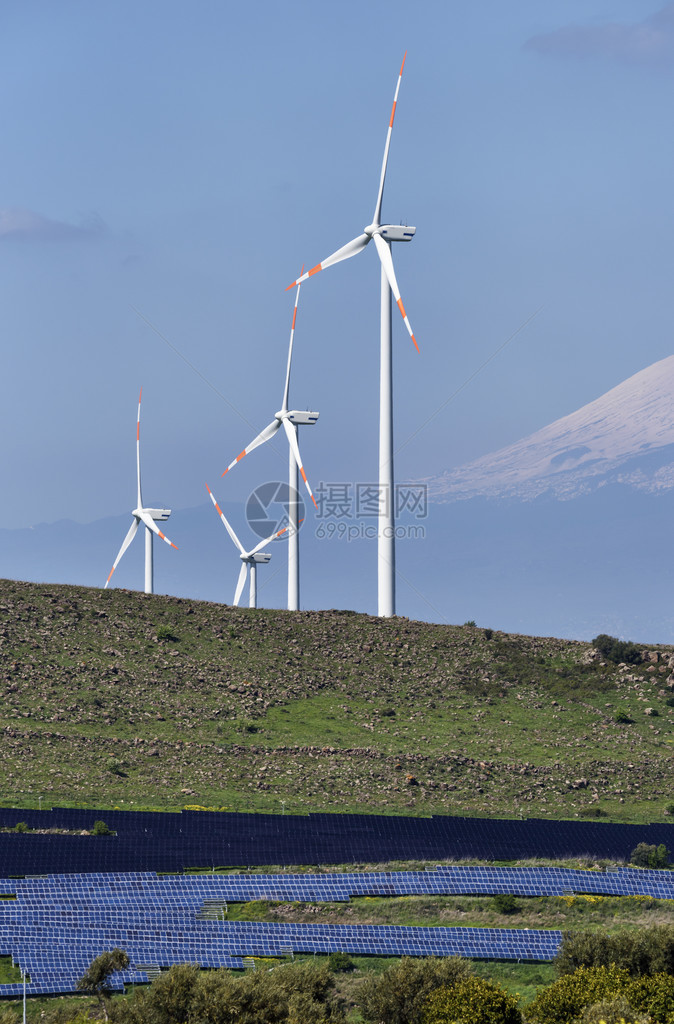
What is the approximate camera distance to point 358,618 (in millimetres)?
139875

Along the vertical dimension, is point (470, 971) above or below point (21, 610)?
below

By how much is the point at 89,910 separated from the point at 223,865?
457 inches

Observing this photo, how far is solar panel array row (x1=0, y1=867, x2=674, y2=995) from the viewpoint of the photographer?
56.9 meters

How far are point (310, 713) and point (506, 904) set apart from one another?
50.1m

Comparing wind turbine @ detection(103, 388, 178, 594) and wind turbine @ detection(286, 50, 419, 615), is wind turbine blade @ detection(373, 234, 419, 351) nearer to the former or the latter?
wind turbine @ detection(286, 50, 419, 615)

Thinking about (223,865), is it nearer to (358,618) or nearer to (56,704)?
(56,704)

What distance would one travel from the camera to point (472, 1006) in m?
47.0

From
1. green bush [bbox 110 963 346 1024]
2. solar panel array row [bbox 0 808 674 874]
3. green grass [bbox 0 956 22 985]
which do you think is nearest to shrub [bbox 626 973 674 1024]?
green bush [bbox 110 963 346 1024]

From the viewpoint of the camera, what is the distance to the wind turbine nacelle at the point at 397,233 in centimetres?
11644

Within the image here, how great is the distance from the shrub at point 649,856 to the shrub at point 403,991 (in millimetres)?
29769

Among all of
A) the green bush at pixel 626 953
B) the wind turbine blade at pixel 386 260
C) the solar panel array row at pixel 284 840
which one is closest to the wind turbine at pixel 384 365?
the wind turbine blade at pixel 386 260

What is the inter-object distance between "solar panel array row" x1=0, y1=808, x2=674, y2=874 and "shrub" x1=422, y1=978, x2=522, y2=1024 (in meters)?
26.0

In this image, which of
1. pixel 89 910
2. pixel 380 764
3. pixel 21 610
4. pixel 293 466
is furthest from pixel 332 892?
pixel 293 466

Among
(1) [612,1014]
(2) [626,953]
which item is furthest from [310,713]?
(1) [612,1014]
